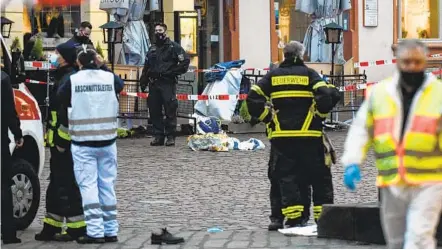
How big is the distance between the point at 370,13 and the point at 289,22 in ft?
6.33

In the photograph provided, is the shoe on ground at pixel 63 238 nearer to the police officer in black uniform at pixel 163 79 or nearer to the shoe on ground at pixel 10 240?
the shoe on ground at pixel 10 240

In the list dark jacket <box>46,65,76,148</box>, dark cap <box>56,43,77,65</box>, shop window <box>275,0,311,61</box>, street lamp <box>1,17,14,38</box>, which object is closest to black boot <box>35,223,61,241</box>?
dark jacket <box>46,65,76,148</box>

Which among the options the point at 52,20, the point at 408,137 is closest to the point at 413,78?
the point at 408,137

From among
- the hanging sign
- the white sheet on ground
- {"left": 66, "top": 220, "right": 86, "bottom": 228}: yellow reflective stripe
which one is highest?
the hanging sign

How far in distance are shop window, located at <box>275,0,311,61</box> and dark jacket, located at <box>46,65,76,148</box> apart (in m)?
17.1

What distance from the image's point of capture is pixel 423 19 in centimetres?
2973

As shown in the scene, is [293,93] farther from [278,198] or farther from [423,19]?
[423,19]

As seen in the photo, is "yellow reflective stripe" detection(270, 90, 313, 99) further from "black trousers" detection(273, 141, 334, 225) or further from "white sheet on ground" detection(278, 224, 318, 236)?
"white sheet on ground" detection(278, 224, 318, 236)

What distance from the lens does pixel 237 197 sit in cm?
1373

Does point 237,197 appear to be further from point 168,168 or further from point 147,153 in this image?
point 147,153

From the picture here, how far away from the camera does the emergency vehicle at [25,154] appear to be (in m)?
11.3

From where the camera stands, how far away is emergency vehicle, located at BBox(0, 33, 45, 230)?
11320 millimetres

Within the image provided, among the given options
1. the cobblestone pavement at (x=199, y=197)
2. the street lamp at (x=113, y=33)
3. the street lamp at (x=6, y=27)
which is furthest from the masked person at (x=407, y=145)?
the street lamp at (x=6, y=27)

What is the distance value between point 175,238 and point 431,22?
2038 cm
